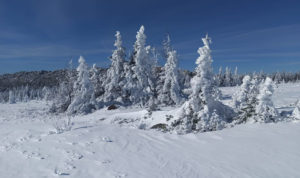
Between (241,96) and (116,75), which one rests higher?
(116,75)

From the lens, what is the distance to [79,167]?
6.59 meters

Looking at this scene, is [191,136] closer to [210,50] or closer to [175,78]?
[210,50]

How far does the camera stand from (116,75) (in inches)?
1276

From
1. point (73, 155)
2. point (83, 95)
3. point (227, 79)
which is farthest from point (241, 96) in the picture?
point (227, 79)

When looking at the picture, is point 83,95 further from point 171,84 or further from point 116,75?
point 171,84

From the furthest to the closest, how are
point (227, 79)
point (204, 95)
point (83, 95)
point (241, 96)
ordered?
point (227, 79), point (83, 95), point (241, 96), point (204, 95)

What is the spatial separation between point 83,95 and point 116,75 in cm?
570

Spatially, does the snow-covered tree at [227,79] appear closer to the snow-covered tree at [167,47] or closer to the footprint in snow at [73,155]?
the snow-covered tree at [167,47]

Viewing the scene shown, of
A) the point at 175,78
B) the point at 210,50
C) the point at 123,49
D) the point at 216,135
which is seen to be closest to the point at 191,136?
the point at 216,135

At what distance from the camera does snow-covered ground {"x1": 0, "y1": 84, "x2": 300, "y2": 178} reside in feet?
20.7

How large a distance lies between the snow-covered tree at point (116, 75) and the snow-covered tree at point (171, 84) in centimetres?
658

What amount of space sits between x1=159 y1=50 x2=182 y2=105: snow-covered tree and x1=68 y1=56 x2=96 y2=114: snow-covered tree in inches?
416

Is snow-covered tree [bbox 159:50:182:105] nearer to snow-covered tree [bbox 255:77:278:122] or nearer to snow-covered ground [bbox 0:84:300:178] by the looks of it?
snow-covered tree [bbox 255:77:278:122]

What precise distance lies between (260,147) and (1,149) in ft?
33.2
